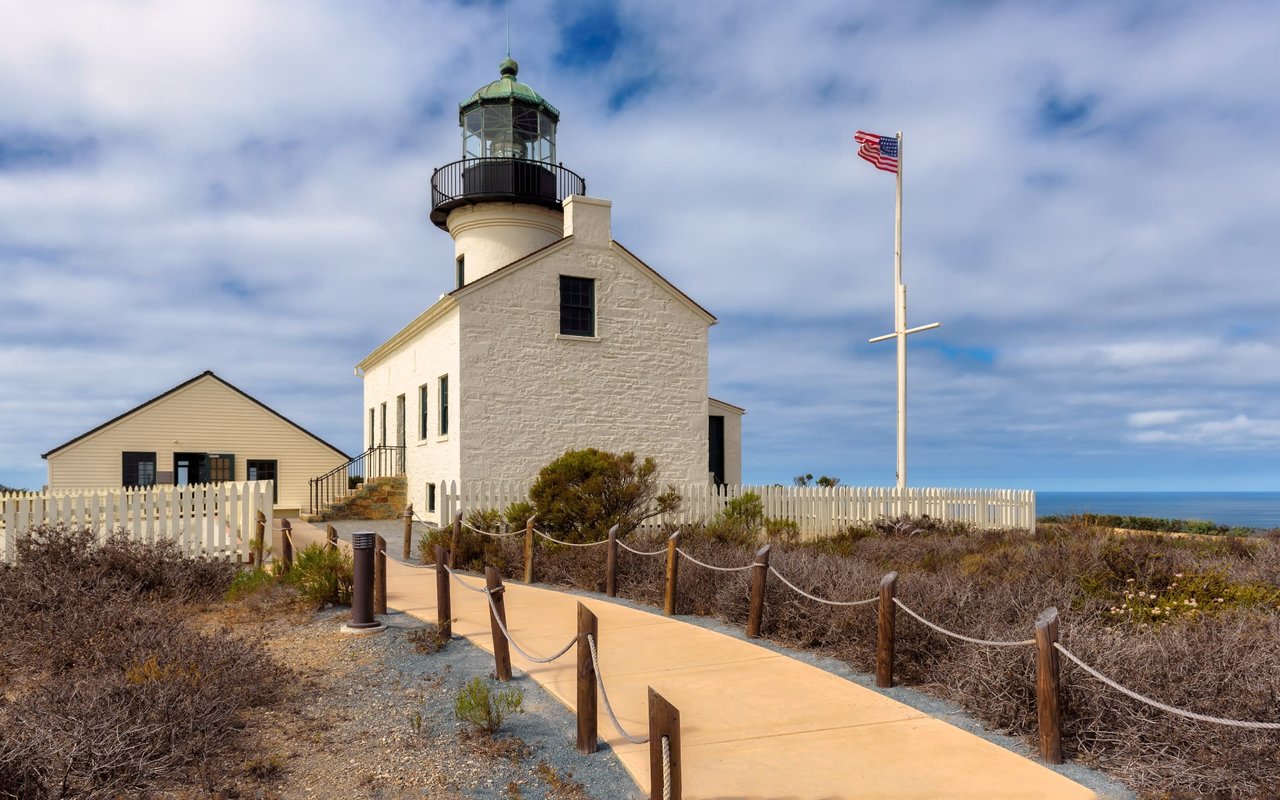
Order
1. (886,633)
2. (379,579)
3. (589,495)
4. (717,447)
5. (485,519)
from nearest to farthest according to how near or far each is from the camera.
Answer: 1. (886,633)
2. (379,579)
3. (589,495)
4. (485,519)
5. (717,447)

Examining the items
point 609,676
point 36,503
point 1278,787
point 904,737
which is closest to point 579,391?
point 36,503

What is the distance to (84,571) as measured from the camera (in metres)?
10.7

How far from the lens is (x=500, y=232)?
2434 centimetres

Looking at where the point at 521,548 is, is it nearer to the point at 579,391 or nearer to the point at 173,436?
the point at 579,391

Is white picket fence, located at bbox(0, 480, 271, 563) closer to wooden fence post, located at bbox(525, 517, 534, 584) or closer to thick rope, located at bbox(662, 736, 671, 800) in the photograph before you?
wooden fence post, located at bbox(525, 517, 534, 584)

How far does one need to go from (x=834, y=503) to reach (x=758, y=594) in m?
13.2

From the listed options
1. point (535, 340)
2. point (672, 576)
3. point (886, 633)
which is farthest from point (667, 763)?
point (535, 340)

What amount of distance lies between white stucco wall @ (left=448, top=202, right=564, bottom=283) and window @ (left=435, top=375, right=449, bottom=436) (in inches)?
153

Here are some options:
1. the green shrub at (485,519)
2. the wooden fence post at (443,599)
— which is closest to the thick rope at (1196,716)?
the wooden fence post at (443,599)

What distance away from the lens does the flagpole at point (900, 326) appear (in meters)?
22.2

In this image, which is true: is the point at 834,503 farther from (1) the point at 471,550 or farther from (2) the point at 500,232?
(2) the point at 500,232

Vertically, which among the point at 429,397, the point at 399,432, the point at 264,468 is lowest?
the point at 264,468

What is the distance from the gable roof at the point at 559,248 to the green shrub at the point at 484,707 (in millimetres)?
14665

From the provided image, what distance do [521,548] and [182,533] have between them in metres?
4.95
